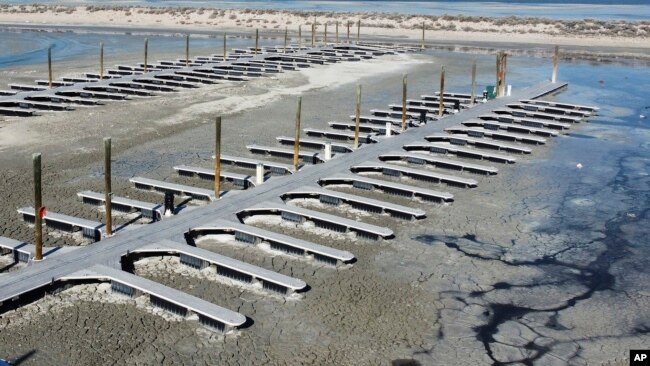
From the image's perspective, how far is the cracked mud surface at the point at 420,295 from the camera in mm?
8156

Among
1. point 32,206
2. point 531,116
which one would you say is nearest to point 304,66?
point 531,116

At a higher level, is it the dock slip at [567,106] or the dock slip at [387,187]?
the dock slip at [567,106]

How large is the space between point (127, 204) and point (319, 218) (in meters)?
2.97

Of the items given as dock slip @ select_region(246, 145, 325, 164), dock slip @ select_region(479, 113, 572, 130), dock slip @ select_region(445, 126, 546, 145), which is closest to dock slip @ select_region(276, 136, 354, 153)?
dock slip @ select_region(246, 145, 325, 164)

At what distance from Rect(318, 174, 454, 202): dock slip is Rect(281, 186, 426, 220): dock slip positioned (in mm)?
851

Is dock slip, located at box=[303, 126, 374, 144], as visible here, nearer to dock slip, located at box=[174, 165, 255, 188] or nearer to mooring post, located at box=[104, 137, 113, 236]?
dock slip, located at box=[174, 165, 255, 188]

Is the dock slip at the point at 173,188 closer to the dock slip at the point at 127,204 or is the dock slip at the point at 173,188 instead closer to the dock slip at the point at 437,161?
the dock slip at the point at 127,204

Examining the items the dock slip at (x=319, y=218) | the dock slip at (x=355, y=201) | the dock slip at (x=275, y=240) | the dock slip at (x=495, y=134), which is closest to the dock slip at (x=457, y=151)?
the dock slip at (x=495, y=134)

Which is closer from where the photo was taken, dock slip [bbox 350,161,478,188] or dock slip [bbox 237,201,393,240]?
dock slip [bbox 237,201,393,240]

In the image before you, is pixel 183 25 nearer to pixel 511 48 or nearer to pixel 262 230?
pixel 511 48

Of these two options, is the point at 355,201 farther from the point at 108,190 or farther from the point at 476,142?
the point at 476,142

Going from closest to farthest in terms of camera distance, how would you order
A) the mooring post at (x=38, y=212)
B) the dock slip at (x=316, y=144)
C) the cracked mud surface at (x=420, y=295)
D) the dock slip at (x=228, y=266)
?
the cracked mud surface at (x=420, y=295) < the dock slip at (x=228, y=266) < the mooring post at (x=38, y=212) < the dock slip at (x=316, y=144)

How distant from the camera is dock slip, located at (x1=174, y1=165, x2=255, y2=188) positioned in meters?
14.1

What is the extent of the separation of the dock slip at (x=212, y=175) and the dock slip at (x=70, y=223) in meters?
3.38
